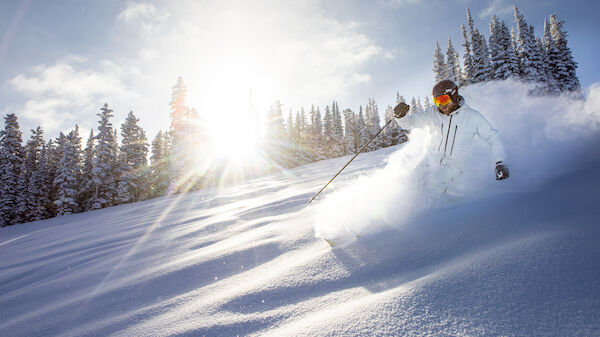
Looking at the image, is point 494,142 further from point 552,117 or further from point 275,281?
point 275,281

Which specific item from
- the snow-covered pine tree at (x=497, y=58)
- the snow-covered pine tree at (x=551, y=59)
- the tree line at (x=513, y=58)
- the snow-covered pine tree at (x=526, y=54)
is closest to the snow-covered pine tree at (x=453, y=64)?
the tree line at (x=513, y=58)

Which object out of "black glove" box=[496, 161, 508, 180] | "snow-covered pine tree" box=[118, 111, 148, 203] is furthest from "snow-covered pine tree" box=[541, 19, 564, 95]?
"snow-covered pine tree" box=[118, 111, 148, 203]

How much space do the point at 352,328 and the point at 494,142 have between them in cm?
310

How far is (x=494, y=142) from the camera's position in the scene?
3.14m

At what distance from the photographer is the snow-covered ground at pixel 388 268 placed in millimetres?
1319

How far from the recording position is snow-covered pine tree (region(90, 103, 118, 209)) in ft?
86.6

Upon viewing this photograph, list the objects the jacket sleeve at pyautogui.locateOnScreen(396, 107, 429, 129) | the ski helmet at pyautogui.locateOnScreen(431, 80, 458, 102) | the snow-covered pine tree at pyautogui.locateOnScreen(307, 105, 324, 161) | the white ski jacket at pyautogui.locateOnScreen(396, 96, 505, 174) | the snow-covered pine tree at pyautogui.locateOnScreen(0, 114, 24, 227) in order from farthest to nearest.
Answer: the snow-covered pine tree at pyautogui.locateOnScreen(307, 105, 324, 161) → the snow-covered pine tree at pyautogui.locateOnScreen(0, 114, 24, 227) → the jacket sleeve at pyautogui.locateOnScreen(396, 107, 429, 129) → the ski helmet at pyautogui.locateOnScreen(431, 80, 458, 102) → the white ski jacket at pyautogui.locateOnScreen(396, 96, 505, 174)

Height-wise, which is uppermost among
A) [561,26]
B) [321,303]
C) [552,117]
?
[561,26]

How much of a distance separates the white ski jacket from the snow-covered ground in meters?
0.42

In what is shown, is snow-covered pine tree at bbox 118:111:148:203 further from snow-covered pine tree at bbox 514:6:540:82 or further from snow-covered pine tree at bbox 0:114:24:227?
snow-covered pine tree at bbox 514:6:540:82

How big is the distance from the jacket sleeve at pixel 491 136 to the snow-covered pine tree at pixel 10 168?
42594 mm

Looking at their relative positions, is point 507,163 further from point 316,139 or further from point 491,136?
point 316,139

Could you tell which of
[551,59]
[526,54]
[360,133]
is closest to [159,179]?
[360,133]

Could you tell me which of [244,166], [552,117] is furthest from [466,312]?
[244,166]
